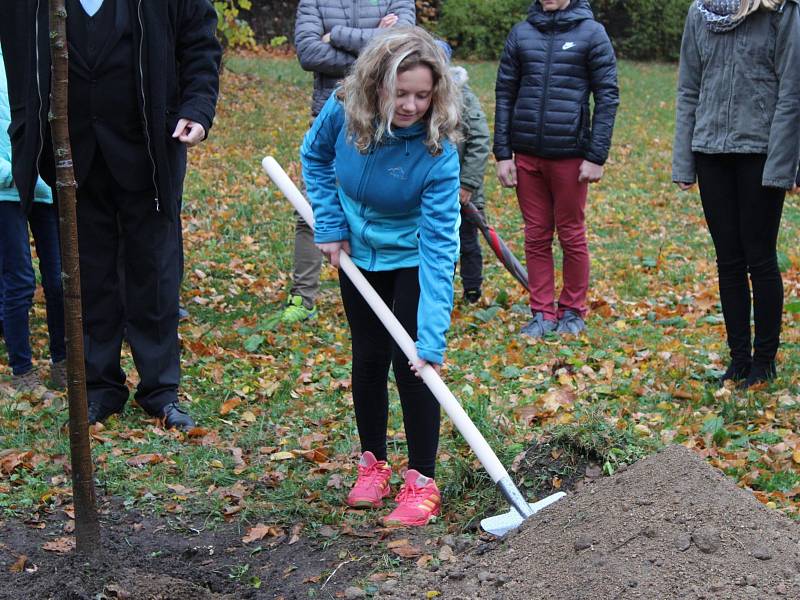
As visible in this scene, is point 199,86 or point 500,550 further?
point 199,86

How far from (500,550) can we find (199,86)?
259 cm

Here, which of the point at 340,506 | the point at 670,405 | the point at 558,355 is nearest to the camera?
the point at 340,506

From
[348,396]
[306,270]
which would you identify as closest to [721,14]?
[348,396]

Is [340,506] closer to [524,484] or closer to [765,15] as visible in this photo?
[524,484]

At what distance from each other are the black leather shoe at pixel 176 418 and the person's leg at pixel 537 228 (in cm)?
275

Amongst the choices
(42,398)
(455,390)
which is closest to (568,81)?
(455,390)

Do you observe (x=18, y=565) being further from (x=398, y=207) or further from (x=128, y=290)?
(x=398, y=207)

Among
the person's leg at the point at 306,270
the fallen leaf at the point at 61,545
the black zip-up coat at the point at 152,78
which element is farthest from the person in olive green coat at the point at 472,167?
the fallen leaf at the point at 61,545

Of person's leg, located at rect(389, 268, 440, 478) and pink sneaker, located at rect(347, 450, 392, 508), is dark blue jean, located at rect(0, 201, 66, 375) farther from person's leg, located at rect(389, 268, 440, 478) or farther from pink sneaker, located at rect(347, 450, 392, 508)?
person's leg, located at rect(389, 268, 440, 478)

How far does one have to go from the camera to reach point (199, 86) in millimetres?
4570

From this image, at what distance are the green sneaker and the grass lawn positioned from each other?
9 centimetres

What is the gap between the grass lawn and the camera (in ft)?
13.2

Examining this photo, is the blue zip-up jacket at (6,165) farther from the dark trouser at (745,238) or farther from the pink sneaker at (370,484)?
the dark trouser at (745,238)

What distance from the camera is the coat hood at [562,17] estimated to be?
6125 millimetres
